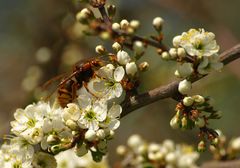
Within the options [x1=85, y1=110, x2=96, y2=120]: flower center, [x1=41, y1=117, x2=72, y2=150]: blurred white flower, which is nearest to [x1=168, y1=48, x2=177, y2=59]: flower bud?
[x1=85, y1=110, x2=96, y2=120]: flower center

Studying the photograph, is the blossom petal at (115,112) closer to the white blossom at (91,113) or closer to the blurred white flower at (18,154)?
the white blossom at (91,113)

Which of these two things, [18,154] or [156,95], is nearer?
[156,95]

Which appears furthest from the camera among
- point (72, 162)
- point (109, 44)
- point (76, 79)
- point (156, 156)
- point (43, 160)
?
point (109, 44)

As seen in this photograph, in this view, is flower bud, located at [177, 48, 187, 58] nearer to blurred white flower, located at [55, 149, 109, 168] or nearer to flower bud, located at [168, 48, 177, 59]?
flower bud, located at [168, 48, 177, 59]

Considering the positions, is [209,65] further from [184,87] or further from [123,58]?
[123,58]

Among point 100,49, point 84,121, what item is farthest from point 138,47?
point 84,121

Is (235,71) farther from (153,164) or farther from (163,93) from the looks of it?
(163,93)

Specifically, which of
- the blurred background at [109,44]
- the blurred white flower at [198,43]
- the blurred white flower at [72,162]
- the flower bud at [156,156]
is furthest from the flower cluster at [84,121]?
the blurred background at [109,44]

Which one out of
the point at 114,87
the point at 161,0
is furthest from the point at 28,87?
the point at 114,87
